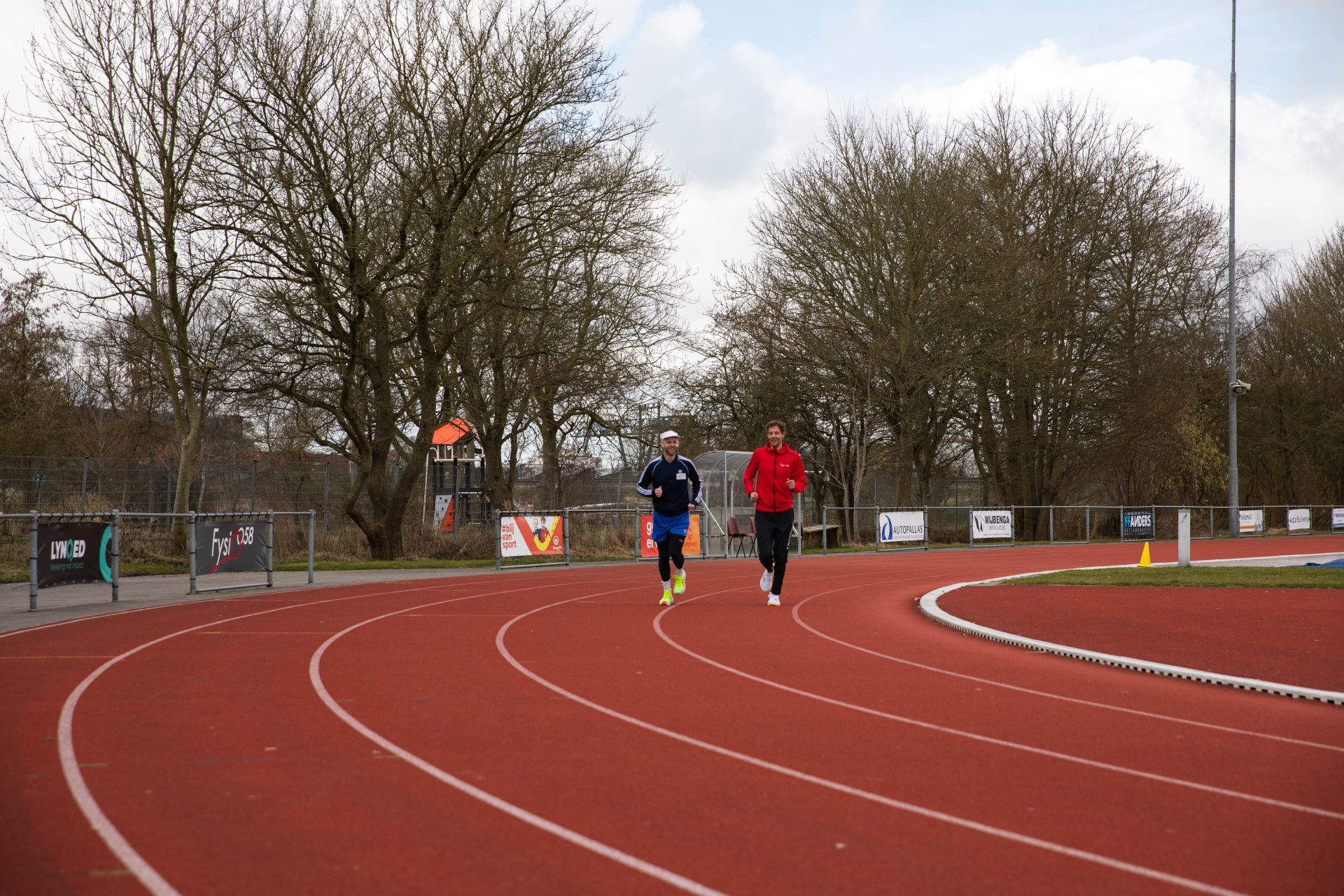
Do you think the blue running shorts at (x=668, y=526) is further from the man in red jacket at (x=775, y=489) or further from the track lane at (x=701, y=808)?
the track lane at (x=701, y=808)

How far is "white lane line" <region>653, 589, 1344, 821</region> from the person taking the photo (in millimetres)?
4777

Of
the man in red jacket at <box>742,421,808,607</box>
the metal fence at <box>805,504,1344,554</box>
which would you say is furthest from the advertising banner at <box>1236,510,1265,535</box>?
the man in red jacket at <box>742,421,808,607</box>

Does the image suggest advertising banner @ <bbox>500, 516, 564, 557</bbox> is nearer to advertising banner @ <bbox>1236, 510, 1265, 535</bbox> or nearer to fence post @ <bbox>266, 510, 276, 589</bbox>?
fence post @ <bbox>266, 510, 276, 589</bbox>

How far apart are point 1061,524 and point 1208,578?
74.7ft

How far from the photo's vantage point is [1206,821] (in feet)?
14.8

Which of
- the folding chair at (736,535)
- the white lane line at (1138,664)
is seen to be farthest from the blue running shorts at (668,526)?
the folding chair at (736,535)

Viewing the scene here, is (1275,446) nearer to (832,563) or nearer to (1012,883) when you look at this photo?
(832,563)

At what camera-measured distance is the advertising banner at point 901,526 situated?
1208 inches

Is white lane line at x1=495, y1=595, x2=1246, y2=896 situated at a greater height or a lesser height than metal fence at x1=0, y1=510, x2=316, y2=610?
lesser

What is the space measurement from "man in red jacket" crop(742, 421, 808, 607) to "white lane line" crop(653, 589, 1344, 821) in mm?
4204

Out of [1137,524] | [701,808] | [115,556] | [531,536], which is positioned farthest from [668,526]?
[1137,524]

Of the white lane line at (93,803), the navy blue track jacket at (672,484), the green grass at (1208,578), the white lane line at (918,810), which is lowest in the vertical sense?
the green grass at (1208,578)

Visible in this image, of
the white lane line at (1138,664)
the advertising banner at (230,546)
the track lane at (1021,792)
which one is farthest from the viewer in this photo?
the advertising banner at (230,546)

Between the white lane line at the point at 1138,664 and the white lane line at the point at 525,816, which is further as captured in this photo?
the white lane line at the point at 1138,664
